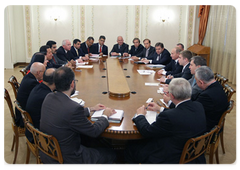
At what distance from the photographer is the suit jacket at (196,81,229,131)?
2.48m

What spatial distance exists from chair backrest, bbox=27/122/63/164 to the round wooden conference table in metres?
0.40

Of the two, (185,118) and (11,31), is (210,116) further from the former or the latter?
(11,31)

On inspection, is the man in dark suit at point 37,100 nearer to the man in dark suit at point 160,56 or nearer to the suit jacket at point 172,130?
the suit jacket at point 172,130

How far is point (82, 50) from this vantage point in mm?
7012

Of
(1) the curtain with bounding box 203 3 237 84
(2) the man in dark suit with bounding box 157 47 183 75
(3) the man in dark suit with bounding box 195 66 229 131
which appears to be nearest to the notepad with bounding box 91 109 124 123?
(3) the man in dark suit with bounding box 195 66 229 131

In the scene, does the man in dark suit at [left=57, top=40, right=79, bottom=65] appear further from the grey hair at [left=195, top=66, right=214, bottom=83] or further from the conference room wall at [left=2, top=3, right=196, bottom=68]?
the grey hair at [left=195, top=66, right=214, bottom=83]

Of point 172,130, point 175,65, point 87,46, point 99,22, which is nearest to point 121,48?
point 87,46

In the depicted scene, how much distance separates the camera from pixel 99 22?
29.1ft

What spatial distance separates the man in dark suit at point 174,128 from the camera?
190cm

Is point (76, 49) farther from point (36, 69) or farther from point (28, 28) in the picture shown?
point (36, 69)

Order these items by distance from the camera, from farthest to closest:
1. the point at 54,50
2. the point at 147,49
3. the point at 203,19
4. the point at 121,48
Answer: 1. the point at 203,19
2. the point at 121,48
3. the point at 147,49
4. the point at 54,50

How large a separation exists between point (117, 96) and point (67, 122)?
1.20 meters

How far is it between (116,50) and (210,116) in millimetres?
5075

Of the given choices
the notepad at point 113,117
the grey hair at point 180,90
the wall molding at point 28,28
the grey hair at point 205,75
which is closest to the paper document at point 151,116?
the notepad at point 113,117
